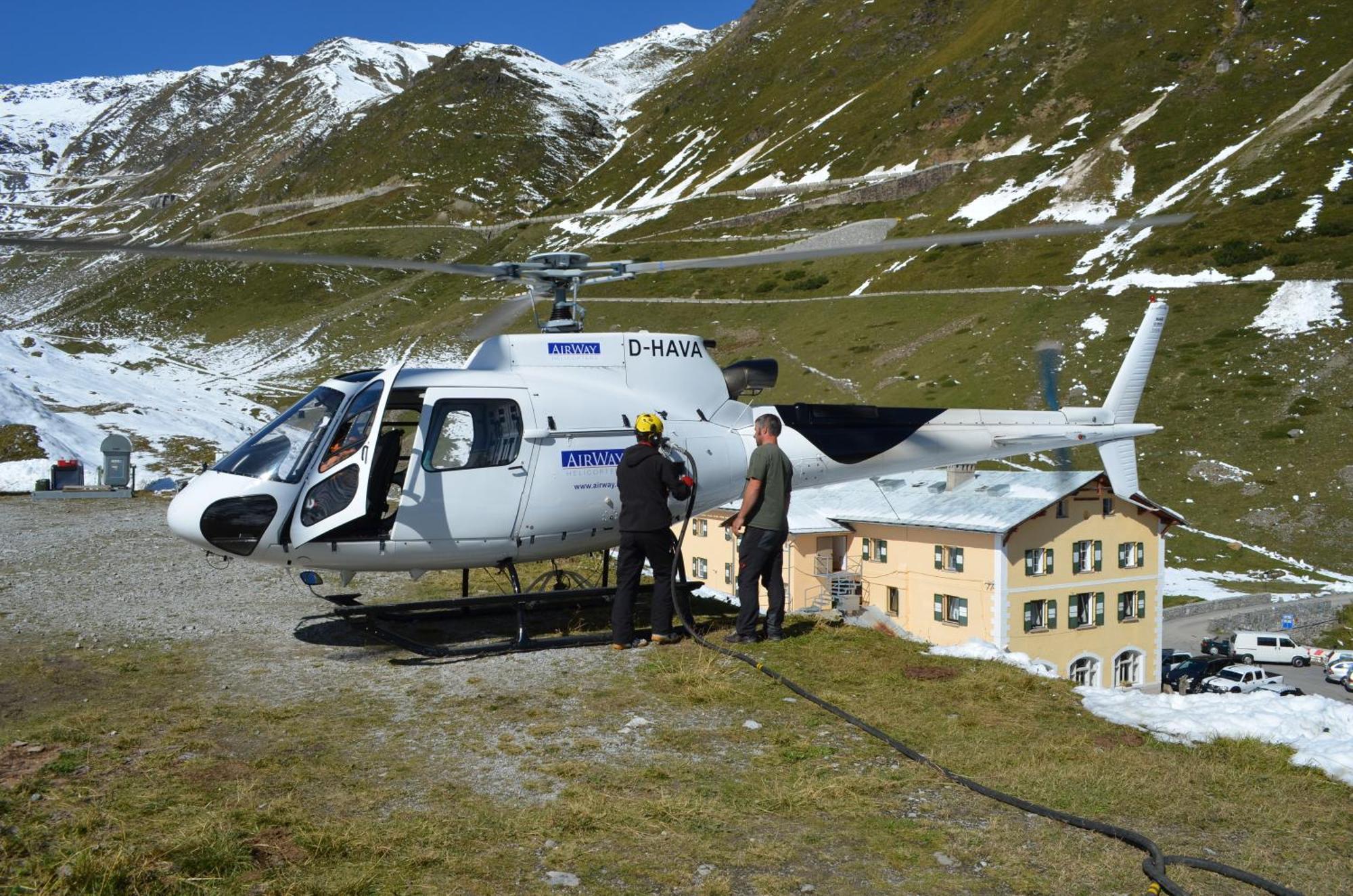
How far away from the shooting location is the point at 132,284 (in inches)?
6097

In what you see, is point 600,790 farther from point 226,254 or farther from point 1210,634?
point 1210,634

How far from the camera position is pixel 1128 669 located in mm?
41156

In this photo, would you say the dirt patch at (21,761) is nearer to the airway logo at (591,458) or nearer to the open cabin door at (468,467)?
the open cabin door at (468,467)

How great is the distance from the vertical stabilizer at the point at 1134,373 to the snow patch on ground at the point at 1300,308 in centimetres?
5899

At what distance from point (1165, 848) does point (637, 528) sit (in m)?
5.85

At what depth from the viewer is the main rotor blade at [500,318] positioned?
11.4m

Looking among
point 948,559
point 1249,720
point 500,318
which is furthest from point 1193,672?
point 500,318

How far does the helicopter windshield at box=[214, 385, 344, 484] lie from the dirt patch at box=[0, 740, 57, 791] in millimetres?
3513

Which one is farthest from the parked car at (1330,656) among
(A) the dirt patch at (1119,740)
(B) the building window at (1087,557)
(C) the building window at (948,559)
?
(A) the dirt patch at (1119,740)

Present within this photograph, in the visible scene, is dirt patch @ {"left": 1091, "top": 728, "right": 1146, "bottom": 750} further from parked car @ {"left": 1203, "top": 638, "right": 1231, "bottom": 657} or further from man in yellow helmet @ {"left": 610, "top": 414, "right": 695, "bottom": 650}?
parked car @ {"left": 1203, "top": 638, "right": 1231, "bottom": 657}

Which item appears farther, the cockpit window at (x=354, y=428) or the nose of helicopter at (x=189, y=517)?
the cockpit window at (x=354, y=428)

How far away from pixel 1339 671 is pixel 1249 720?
3997 centimetres

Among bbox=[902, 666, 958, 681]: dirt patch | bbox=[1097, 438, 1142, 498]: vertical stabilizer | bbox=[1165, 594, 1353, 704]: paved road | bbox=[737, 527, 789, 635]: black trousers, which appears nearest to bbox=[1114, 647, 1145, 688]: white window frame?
bbox=[1165, 594, 1353, 704]: paved road

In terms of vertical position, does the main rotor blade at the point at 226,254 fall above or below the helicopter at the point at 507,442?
above
